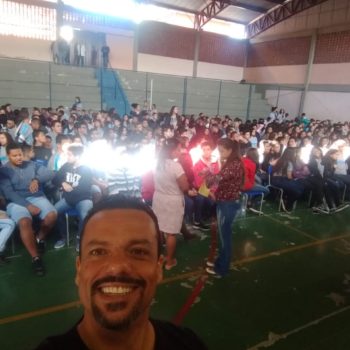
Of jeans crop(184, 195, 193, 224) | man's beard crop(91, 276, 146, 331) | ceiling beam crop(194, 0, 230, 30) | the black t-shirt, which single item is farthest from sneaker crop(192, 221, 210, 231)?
ceiling beam crop(194, 0, 230, 30)

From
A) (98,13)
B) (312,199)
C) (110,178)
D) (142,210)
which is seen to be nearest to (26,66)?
(98,13)

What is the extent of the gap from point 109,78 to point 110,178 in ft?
34.6

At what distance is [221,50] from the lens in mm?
20375

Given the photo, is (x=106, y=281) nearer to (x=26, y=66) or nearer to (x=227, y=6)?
(x=26, y=66)

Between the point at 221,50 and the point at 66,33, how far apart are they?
31.7 ft

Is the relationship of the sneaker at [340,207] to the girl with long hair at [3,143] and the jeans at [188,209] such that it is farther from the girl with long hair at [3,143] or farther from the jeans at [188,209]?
the girl with long hair at [3,143]

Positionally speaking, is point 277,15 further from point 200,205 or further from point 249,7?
point 200,205

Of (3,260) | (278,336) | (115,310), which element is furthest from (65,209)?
(115,310)

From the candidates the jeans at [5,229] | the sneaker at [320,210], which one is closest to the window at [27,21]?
the jeans at [5,229]

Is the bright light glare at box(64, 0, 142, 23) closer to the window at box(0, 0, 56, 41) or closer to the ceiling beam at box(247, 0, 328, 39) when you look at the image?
the window at box(0, 0, 56, 41)

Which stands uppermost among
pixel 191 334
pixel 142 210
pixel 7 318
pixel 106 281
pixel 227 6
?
pixel 227 6

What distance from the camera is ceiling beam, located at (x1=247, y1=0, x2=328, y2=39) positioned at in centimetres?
1708

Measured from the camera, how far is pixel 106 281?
0.82m

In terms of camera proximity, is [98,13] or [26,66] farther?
[98,13]
